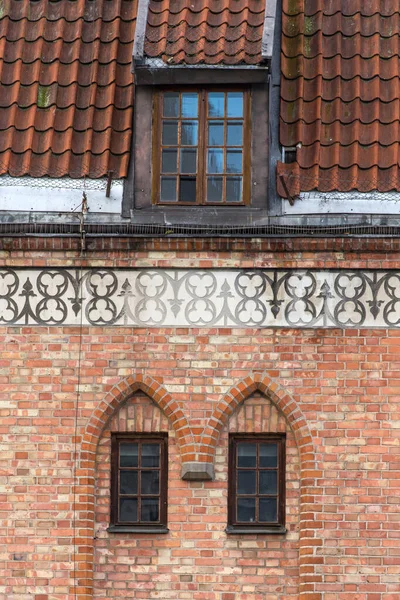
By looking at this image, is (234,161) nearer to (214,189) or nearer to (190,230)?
(214,189)

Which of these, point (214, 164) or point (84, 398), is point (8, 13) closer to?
point (214, 164)

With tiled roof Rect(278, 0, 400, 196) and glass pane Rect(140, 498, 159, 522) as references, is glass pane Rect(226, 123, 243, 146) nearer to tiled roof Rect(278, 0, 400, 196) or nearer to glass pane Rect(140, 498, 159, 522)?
tiled roof Rect(278, 0, 400, 196)

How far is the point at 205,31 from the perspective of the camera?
15.5 metres

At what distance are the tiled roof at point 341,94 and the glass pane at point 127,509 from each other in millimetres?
3563

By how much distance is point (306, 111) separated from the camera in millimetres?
15469

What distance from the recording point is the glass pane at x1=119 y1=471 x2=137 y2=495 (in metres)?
Answer: 14.7

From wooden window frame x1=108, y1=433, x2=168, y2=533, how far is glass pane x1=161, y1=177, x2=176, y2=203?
249 cm

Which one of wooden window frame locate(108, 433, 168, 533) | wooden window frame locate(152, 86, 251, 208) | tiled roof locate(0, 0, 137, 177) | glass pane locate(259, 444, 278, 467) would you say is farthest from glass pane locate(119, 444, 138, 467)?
tiled roof locate(0, 0, 137, 177)

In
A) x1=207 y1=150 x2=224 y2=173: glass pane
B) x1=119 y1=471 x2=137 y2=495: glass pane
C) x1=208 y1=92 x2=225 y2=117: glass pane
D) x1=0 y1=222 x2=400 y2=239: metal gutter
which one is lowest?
x1=119 y1=471 x2=137 y2=495: glass pane

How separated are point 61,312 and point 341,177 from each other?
3225 millimetres

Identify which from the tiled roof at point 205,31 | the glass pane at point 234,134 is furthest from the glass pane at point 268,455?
the tiled roof at point 205,31

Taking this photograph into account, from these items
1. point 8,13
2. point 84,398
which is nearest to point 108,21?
point 8,13

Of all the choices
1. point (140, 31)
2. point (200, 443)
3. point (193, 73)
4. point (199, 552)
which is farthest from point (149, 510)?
point (140, 31)

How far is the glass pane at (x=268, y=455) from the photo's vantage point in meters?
14.7
